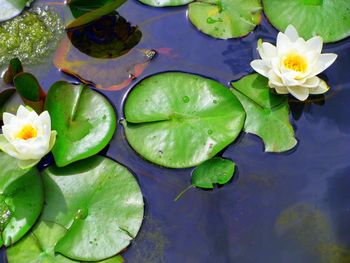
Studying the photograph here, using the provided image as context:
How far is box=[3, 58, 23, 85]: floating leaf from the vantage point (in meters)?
2.38

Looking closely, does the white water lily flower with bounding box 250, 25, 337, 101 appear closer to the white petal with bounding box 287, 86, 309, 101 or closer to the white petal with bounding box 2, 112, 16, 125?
the white petal with bounding box 287, 86, 309, 101

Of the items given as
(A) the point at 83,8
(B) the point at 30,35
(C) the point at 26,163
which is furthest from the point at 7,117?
(A) the point at 83,8

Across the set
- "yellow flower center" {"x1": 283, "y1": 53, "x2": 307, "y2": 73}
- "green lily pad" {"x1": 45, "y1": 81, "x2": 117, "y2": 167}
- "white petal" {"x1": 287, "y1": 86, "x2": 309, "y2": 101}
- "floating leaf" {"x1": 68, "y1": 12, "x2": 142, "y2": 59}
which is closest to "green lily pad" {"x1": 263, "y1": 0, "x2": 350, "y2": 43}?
"yellow flower center" {"x1": 283, "y1": 53, "x2": 307, "y2": 73}

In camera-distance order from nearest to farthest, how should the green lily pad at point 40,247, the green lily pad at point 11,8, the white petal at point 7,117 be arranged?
1. the green lily pad at point 40,247
2. the white petal at point 7,117
3. the green lily pad at point 11,8

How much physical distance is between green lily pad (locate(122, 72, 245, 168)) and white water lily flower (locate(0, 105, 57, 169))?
1.32 feet

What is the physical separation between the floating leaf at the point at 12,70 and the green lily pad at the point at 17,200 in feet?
1.48

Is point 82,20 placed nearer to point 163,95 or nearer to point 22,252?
point 163,95

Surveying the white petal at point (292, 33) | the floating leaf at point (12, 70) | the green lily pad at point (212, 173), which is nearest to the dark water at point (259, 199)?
the green lily pad at point (212, 173)

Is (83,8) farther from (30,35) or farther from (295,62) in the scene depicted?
(295,62)

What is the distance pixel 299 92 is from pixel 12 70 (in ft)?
4.69

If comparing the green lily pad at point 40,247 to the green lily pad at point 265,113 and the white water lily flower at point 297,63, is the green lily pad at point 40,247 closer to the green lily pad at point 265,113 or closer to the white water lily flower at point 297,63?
the green lily pad at point 265,113

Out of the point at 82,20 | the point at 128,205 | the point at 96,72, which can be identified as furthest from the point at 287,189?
the point at 82,20

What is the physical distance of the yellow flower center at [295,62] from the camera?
8.04 ft

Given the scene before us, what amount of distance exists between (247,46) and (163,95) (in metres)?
0.60
